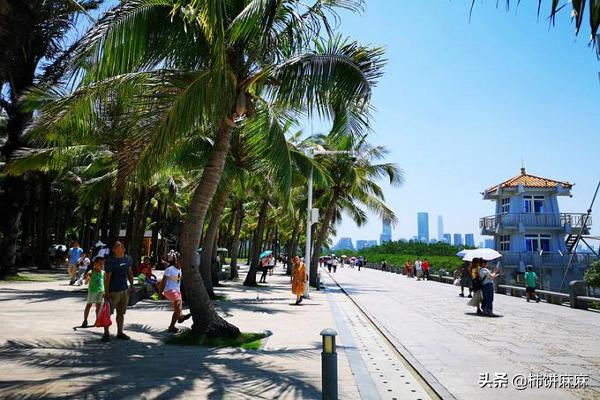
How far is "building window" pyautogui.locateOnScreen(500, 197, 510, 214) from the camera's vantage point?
1648 inches

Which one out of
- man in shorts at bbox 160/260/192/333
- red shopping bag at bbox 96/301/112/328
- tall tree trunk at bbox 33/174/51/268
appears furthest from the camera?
tall tree trunk at bbox 33/174/51/268

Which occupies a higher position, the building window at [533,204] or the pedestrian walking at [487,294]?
the building window at [533,204]

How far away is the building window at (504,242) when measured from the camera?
137 feet

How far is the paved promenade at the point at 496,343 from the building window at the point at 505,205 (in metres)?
26.1

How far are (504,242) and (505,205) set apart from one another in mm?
3225

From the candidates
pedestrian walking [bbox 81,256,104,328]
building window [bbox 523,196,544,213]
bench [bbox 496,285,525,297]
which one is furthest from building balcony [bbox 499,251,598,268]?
pedestrian walking [bbox 81,256,104,328]

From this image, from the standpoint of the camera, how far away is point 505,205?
1677 inches

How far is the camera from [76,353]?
24.4 feet

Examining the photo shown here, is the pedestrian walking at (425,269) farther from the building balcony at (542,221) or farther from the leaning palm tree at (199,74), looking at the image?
the leaning palm tree at (199,74)

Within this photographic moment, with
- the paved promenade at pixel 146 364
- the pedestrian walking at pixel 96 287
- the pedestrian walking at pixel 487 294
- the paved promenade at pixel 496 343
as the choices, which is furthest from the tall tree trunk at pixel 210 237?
the pedestrian walking at pixel 487 294

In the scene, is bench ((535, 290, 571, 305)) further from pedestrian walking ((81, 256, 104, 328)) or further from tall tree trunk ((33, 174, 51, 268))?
tall tree trunk ((33, 174, 51, 268))

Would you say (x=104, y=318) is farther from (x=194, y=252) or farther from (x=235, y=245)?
(x=235, y=245)

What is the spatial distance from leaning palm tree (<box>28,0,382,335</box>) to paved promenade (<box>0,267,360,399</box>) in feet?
4.61

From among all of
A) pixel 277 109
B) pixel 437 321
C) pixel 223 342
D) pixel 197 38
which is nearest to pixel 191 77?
pixel 197 38
